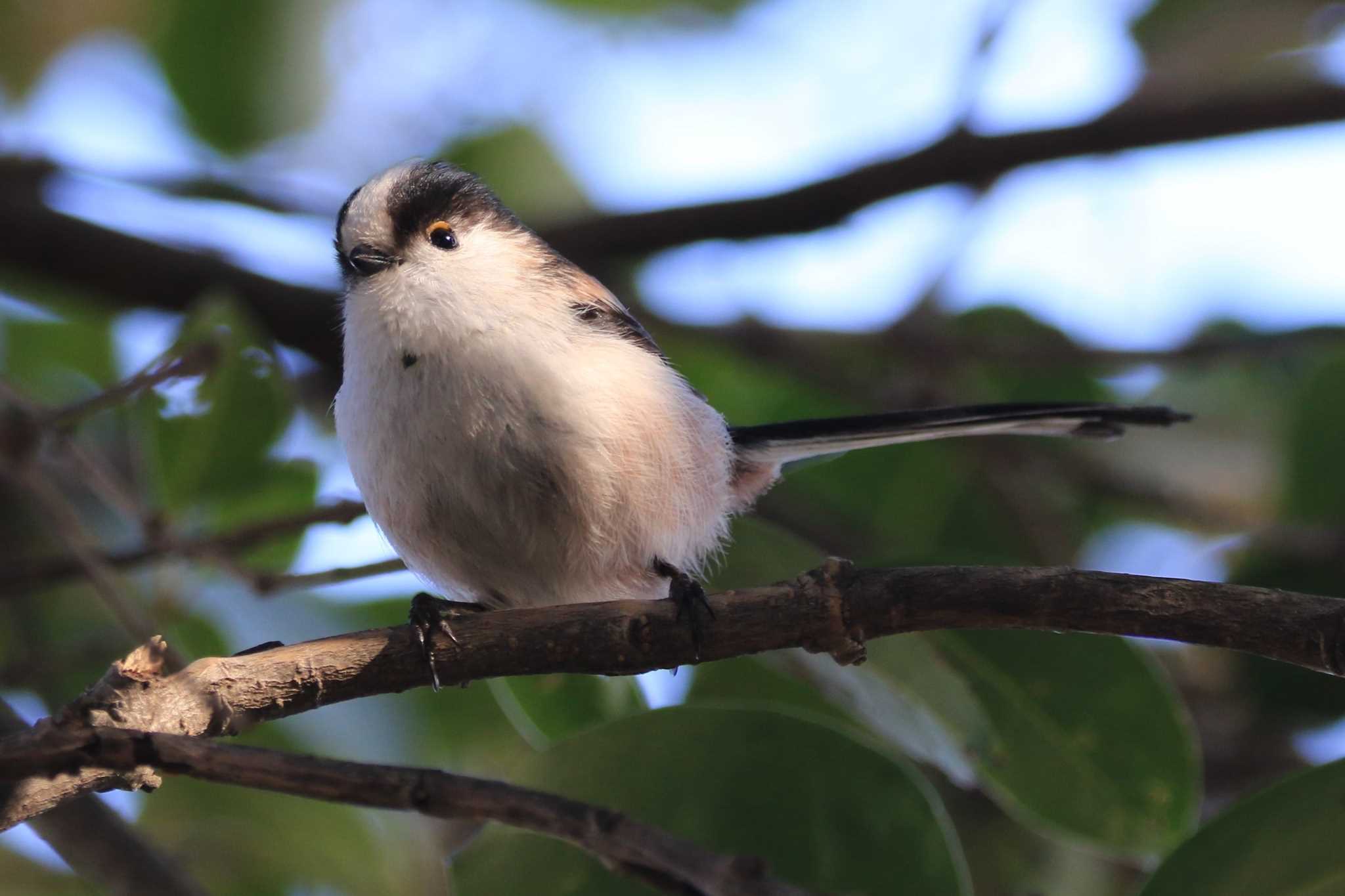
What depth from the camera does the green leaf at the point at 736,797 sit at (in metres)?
1.71

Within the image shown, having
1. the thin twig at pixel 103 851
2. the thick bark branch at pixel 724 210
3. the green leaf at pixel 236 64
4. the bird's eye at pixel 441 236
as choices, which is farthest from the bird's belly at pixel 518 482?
the green leaf at pixel 236 64

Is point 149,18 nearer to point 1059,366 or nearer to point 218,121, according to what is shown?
point 218,121

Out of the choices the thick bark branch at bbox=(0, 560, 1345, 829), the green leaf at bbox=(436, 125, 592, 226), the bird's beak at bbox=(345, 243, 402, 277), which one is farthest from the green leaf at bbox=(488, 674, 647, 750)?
the green leaf at bbox=(436, 125, 592, 226)

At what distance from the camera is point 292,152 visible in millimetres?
3805

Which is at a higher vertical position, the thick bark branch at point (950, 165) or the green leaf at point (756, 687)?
the thick bark branch at point (950, 165)

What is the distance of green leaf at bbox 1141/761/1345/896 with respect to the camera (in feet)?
4.74

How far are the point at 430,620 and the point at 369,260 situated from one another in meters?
0.84

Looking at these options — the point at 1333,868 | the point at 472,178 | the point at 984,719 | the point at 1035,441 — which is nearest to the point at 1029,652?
the point at 984,719

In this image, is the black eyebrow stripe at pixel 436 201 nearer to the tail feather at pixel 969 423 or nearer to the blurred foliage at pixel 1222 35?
the tail feather at pixel 969 423

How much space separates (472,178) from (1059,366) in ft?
5.79

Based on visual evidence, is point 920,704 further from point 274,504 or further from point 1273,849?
point 274,504

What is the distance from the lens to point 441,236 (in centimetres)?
229

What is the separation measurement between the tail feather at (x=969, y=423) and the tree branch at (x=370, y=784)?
1.16 meters

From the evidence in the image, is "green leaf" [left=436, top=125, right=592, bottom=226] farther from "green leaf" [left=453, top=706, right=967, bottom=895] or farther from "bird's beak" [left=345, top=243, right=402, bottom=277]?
"green leaf" [left=453, top=706, right=967, bottom=895]
